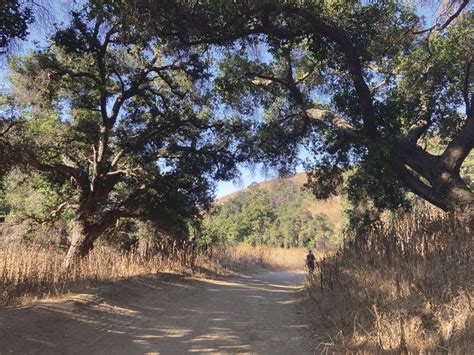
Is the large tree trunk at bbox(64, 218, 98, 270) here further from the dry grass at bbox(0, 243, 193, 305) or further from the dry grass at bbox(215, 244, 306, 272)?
the dry grass at bbox(215, 244, 306, 272)

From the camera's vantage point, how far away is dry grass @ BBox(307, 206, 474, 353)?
4809mm

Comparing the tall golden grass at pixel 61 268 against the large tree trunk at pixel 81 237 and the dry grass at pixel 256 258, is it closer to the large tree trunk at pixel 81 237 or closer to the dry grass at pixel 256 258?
the large tree trunk at pixel 81 237

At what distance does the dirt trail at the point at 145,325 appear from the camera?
5.96 metres

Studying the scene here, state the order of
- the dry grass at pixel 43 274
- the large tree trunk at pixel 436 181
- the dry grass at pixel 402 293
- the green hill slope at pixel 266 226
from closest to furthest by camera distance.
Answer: the dry grass at pixel 402 293, the dry grass at pixel 43 274, the large tree trunk at pixel 436 181, the green hill slope at pixel 266 226

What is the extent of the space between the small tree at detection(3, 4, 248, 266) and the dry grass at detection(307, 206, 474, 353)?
828cm

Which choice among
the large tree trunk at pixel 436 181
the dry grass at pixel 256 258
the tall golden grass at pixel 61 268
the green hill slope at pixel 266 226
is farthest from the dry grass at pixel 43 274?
the dry grass at pixel 256 258

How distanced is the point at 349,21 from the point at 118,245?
16.4 metres

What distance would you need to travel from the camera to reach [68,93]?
51.3ft

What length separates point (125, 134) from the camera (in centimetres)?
1667

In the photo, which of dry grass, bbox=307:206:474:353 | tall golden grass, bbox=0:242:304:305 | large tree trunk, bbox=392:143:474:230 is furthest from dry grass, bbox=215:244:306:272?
dry grass, bbox=307:206:474:353

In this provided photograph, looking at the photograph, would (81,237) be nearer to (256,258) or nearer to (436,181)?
(436,181)

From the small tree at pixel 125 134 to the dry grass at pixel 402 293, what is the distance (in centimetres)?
828

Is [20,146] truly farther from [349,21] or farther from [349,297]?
[349,21]

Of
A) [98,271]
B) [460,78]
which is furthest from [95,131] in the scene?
[460,78]
